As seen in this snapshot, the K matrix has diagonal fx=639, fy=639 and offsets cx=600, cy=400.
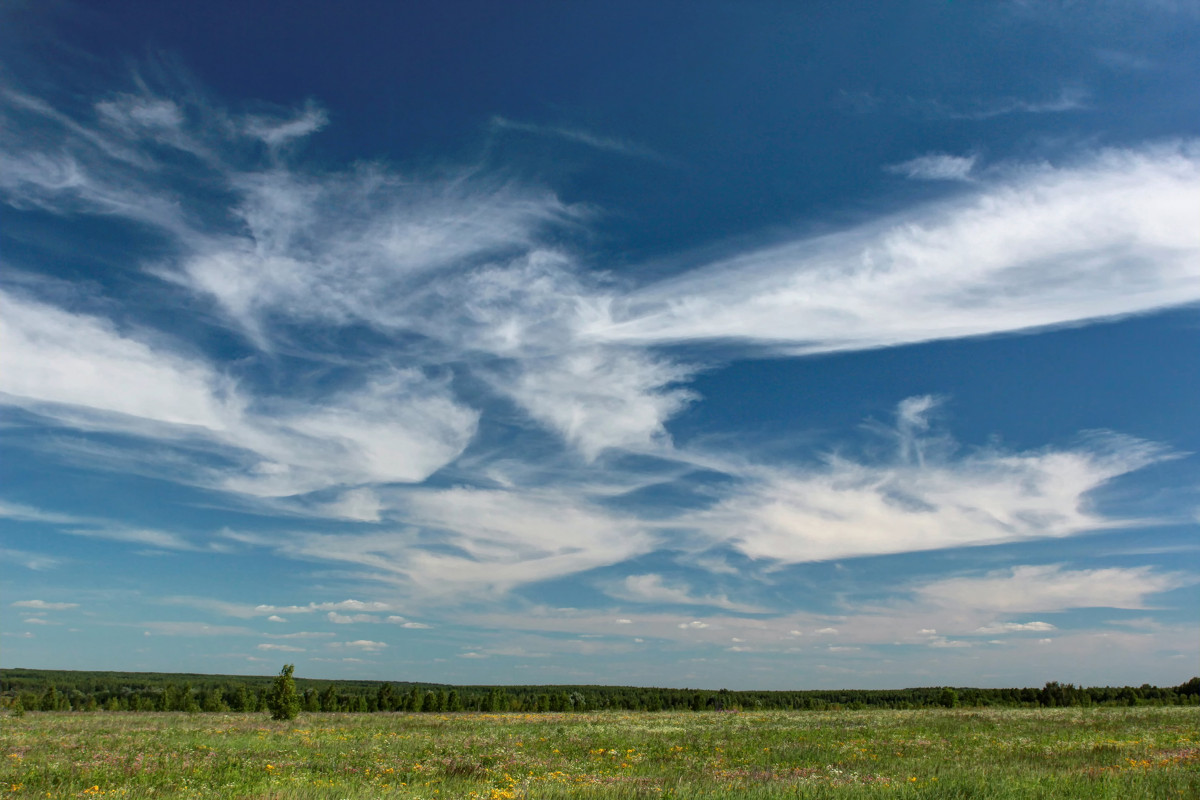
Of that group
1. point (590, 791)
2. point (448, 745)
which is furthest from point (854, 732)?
point (590, 791)

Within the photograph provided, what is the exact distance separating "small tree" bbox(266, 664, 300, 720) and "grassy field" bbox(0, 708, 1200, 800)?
1226cm

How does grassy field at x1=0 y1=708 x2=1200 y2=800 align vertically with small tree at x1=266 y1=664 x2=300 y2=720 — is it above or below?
above

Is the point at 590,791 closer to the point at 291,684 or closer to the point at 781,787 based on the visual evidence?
the point at 781,787

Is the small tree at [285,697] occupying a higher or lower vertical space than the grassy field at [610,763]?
lower

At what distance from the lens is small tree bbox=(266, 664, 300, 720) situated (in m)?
47.8

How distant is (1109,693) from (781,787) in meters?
122

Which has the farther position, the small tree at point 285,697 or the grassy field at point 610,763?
the small tree at point 285,697

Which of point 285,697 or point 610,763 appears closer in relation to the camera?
point 610,763

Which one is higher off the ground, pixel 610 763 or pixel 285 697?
pixel 610 763

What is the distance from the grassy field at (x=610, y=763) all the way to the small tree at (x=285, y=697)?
1226 centimetres

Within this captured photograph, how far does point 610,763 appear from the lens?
21.3 metres

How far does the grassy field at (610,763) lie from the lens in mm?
12805

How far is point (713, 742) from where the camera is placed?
29203mm

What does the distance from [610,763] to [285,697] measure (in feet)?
122
